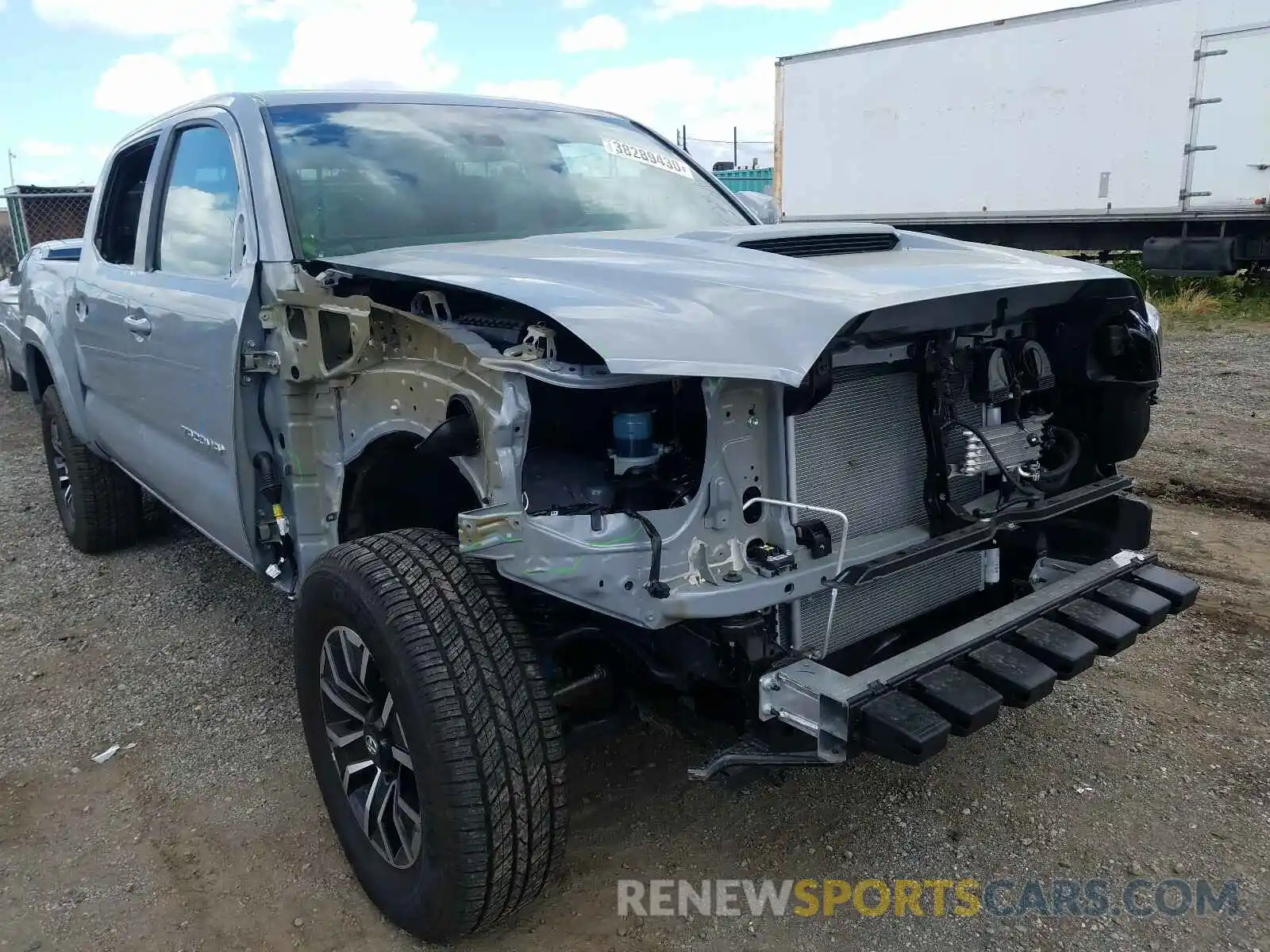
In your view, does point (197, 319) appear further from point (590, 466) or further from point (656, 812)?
point (656, 812)

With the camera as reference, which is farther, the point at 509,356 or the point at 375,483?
the point at 375,483

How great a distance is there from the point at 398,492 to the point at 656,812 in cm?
118

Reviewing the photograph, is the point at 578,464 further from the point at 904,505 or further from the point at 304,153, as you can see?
the point at 304,153

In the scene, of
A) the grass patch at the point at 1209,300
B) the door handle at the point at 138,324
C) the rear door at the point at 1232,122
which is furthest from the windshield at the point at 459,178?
the rear door at the point at 1232,122

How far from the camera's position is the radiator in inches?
91.7

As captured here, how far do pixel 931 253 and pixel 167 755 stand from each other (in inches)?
109

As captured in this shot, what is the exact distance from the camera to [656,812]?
9.44 feet

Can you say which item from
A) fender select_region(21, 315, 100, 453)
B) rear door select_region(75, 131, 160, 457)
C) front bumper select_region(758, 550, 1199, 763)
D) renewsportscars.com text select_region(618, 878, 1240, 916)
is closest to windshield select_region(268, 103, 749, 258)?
rear door select_region(75, 131, 160, 457)

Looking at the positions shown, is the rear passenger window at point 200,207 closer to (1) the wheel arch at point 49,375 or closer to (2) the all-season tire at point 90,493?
(1) the wheel arch at point 49,375

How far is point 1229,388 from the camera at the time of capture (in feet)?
25.2

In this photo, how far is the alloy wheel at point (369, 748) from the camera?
2355 mm

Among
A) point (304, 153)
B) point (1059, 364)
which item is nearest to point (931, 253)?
point (1059, 364)

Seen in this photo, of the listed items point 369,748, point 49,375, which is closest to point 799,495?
point 369,748

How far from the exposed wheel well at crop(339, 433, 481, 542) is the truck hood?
50 cm
